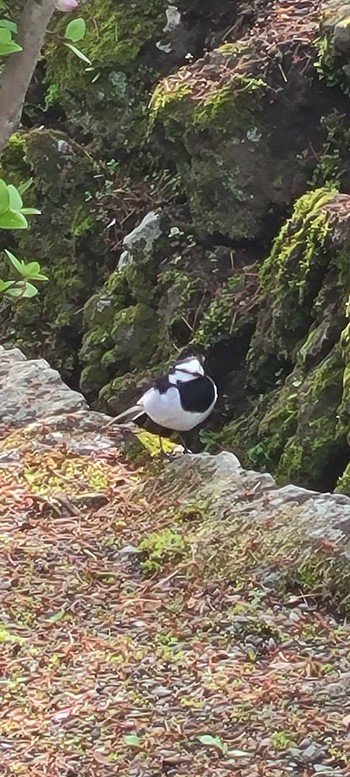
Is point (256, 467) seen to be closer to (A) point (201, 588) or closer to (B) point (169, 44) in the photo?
(A) point (201, 588)

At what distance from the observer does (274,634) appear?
2787mm

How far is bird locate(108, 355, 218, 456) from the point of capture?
151 inches

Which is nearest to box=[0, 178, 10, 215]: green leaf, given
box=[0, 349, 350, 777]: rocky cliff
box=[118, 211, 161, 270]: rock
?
box=[0, 349, 350, 777]: rocky cliff

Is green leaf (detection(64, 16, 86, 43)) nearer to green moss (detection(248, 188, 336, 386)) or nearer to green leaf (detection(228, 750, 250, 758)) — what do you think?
green leaf (detection(228, 750, 250, 758))

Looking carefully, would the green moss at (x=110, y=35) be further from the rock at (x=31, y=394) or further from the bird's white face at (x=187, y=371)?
the bird's white face at (x=187, y=371)

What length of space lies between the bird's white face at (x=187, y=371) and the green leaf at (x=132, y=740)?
1.71 meters

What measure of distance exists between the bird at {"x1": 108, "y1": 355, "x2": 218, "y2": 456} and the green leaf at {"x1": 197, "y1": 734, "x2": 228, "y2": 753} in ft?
5.26

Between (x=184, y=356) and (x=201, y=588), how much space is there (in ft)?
5.47

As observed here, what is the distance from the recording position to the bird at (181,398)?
12.5 feet

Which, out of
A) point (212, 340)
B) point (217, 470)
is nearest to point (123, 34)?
point (212, 340)

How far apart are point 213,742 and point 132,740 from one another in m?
0.18

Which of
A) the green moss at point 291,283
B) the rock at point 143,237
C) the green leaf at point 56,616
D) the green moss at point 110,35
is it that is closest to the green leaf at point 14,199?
the green leaf at point 56,616

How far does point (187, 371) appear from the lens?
394cm

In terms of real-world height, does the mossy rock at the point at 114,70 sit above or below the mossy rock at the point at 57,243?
above
